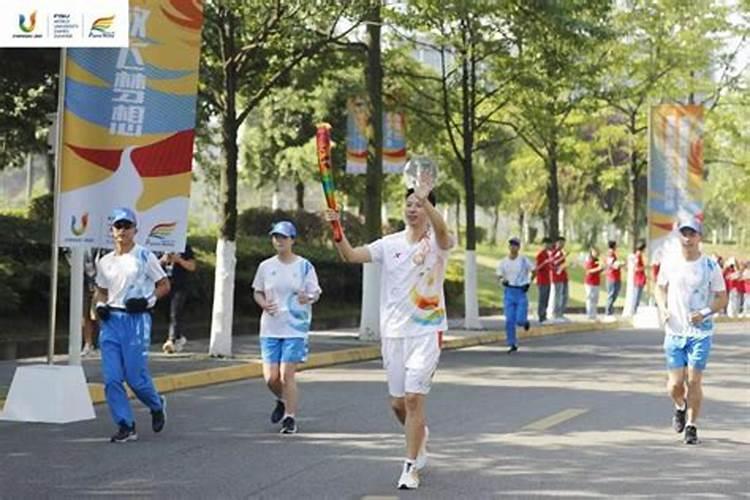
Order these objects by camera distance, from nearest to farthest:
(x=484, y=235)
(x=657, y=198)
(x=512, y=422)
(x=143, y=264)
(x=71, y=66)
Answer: (x=143, y=264)
(x=512, y=422)
(x=71, y=66)
(x=657, y=198)
(x=484, y=235)

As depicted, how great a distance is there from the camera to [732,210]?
69500mm

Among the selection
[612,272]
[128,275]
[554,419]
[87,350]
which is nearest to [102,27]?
[128,275]

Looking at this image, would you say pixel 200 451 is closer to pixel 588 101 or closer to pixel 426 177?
pixel 426 177

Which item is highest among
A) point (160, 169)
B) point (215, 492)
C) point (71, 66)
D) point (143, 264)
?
point (71, 66)

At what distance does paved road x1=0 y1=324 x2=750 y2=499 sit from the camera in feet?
31.0

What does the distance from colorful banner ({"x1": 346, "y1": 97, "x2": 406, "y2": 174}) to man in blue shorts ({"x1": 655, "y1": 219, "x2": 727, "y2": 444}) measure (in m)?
12.3

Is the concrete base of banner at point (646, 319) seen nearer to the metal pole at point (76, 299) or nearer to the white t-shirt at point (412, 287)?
the metal pole at point (76, 299)

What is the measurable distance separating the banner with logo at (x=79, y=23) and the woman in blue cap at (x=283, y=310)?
2350 mm

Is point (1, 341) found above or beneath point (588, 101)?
beneath

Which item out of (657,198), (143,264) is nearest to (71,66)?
(143,264)

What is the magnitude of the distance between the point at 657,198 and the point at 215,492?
2411 cm

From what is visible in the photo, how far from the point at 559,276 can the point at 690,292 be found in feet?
65.3

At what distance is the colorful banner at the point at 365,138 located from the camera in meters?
24.0

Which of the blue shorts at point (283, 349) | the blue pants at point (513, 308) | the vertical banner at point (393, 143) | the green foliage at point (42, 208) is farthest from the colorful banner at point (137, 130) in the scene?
the green foliage at point (42, 208)
